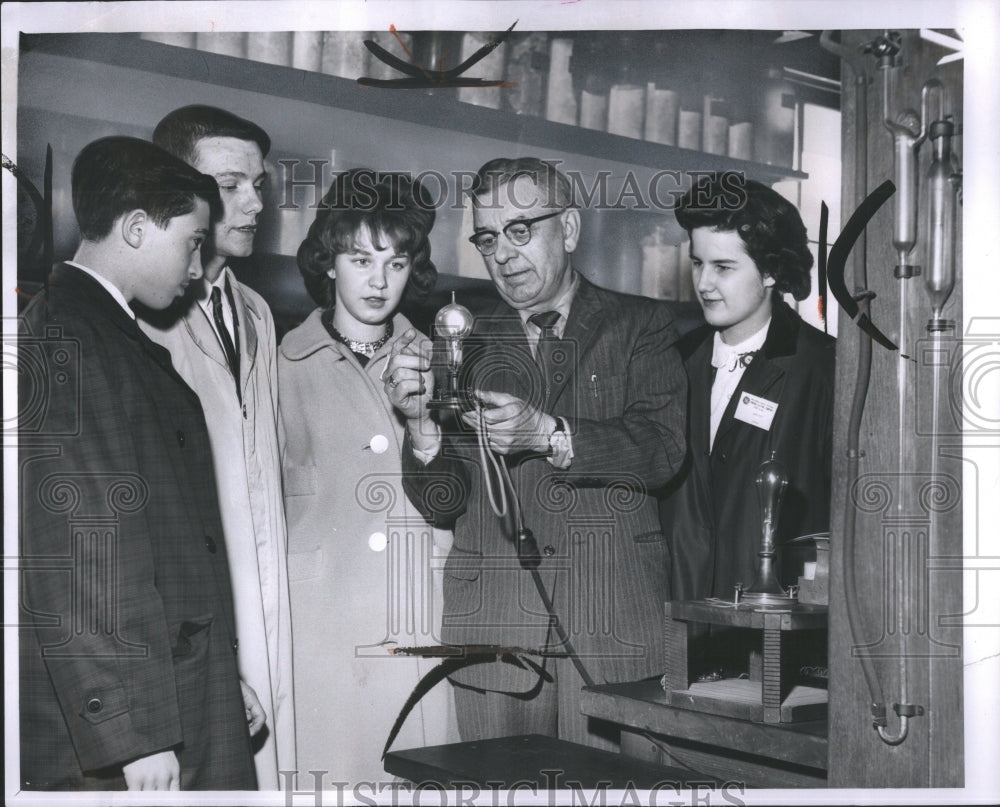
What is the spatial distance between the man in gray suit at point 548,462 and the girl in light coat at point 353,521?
0.07 meters

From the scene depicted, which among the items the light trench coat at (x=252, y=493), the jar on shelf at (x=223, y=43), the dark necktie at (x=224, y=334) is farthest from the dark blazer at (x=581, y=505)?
the jar on shelf at (x=223, y=43)

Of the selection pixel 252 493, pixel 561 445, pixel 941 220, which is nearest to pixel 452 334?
pixel 561 445

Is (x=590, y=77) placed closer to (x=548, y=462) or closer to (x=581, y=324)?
(x=581, y=324)

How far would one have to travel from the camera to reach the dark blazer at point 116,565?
7.41ft

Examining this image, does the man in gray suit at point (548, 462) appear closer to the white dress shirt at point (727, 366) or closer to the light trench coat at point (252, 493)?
the white dress shirt at point (727, 366)

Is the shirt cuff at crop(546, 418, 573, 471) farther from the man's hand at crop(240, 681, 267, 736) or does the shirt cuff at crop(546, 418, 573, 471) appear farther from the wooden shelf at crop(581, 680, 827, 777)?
the man's hand at crop(240, 681, 267, 736)

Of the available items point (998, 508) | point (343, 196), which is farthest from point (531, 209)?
point (998, 508)

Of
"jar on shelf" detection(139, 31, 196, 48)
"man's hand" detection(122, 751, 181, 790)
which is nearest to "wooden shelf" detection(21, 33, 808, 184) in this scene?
"jar on shelf" detection(139, 31, 196, 48)

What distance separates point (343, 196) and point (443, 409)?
0.53m

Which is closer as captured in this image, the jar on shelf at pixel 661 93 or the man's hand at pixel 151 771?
the man's hand at pixel 151 771

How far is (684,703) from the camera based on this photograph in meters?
2.16

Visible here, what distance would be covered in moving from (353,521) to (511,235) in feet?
2.40

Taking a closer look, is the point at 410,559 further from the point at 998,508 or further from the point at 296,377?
the point at 998,508

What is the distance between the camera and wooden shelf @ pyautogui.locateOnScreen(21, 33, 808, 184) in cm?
236
